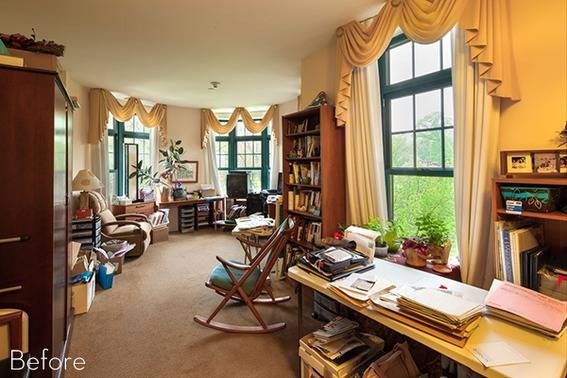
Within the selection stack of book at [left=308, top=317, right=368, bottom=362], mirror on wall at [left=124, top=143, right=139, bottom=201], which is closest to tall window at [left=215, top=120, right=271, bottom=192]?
mirror on wall at [left=124, top=143, right=139, bottom=201]

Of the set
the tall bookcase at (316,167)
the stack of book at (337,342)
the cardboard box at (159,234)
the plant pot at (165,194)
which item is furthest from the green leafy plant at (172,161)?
the stack of book at (337,342)

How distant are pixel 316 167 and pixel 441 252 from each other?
141 cm

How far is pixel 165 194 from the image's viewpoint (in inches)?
235

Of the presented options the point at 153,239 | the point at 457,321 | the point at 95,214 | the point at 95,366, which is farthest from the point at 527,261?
the point at 153,239

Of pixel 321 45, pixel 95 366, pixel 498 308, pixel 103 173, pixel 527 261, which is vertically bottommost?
pixel 95 366

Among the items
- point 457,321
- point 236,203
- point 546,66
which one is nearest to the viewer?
point 457,321

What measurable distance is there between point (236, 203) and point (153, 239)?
189 cm

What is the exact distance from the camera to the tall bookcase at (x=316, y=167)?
278cm

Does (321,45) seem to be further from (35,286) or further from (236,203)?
(236,203)

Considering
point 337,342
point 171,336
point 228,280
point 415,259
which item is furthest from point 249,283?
point 415,259

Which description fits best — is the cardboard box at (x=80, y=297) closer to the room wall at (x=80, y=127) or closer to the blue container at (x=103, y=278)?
the blue container at (x=103, y=278)

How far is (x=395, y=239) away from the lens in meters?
2.38

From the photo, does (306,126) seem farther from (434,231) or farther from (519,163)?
(519,163)

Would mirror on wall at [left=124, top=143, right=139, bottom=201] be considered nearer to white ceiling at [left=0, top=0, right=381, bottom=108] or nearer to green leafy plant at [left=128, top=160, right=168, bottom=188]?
green leafy plant at [left=128, top=160, right=168, bottom=188]
